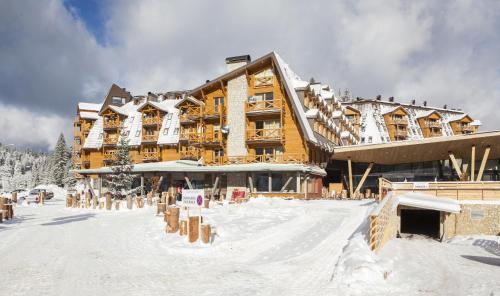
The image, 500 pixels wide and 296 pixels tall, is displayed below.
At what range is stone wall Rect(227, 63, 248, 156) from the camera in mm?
34281

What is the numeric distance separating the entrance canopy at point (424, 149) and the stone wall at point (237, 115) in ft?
30.0

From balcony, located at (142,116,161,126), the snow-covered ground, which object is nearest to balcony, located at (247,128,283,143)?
the snow-covered ground

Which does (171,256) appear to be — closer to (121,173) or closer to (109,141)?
(121,173)

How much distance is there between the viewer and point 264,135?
1314 inches

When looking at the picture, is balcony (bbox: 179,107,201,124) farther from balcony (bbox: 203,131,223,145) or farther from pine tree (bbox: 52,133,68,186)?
pine tree (bbox: 52,133,68,186)

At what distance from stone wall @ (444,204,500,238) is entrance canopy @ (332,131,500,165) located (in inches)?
354

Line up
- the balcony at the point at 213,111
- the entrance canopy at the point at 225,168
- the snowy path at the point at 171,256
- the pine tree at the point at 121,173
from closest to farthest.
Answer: the snowy path at the point at 171,256 < the entrance canopy at the point at 225,168 < the pine tree at the point at 121,173 < the balcony at the point at 213,111

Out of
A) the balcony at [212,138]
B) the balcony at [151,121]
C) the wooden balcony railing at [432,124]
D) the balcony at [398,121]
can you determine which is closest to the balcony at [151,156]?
the balcony at [151,121]

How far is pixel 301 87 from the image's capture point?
108ft

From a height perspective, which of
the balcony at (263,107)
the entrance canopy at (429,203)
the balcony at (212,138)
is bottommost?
the entrance canopy at (429,203)

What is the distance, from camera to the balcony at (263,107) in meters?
32.6

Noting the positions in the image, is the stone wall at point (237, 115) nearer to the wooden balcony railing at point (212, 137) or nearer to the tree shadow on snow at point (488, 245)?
the wooden balcony railing at point (212, 137)

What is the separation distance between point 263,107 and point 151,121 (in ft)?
60.5

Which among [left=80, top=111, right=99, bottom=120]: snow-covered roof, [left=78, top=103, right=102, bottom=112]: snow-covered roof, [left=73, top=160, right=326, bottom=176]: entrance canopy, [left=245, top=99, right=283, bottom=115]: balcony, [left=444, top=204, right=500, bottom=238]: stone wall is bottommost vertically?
[left=444, top=204, right=500, bottom=238]: stone wall
